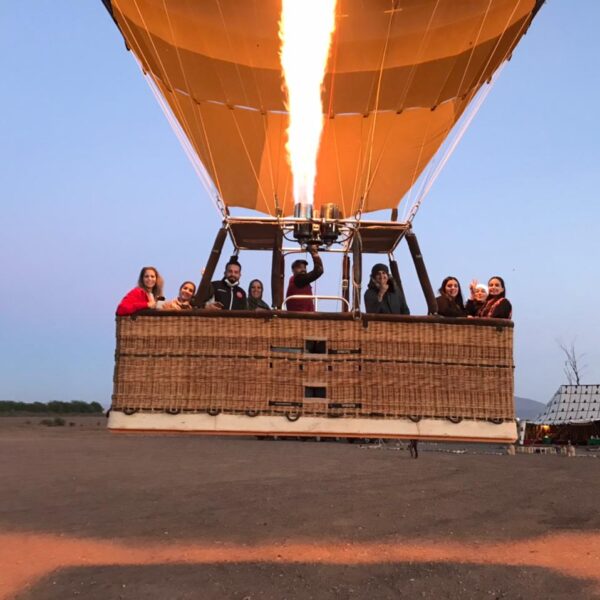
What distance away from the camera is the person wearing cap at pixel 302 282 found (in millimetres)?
5473

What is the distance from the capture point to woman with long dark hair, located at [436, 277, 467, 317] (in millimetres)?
5531

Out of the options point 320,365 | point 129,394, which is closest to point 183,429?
point 129,394

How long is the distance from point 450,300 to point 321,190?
10.7 ft

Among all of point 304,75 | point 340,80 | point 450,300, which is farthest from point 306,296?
point 340,80

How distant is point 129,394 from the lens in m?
4.81

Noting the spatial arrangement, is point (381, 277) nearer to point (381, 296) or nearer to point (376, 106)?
point (381, 296)

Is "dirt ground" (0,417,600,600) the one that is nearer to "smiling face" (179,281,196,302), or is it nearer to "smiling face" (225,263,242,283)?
"smiling face" (179,281,196,302)

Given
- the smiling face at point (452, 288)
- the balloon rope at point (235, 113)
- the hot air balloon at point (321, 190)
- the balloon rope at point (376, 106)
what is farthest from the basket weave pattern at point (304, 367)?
the balloon rope at point (235, 113)

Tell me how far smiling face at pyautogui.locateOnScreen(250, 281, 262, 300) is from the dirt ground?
312cm

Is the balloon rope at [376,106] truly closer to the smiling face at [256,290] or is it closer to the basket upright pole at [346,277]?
the basket upright pole at [346,277]

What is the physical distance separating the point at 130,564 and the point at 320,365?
483 centimetres

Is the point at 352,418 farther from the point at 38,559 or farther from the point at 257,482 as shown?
the point at 257,482

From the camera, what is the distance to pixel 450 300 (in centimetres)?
563

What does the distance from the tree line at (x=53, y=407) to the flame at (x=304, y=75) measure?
5603 cm
